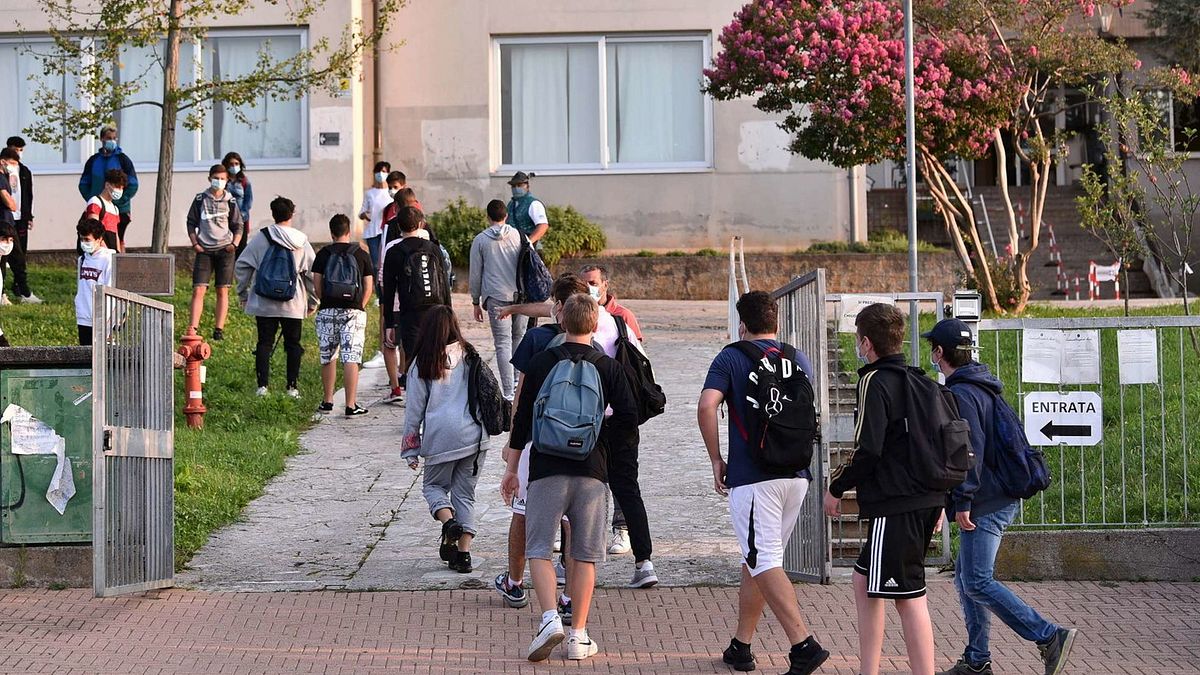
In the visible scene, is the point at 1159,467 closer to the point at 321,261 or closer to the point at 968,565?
the point at 968,565

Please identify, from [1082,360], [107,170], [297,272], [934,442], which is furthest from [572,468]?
[107,170]

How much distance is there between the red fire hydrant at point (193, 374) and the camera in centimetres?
1228

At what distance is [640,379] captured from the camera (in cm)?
803

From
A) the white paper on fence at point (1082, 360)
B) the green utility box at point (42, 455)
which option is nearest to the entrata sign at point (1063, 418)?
the white paper on fence at point (1082, 360)

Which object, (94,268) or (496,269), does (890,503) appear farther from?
(94,268)

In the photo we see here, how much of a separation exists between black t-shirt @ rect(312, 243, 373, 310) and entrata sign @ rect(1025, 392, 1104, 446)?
21.2 feet

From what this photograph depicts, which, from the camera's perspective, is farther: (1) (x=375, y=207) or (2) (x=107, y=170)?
(2) (x=107, y=170)

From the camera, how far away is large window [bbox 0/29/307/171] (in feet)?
74.1

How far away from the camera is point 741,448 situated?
6.91m

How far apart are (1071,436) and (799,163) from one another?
48.9ft

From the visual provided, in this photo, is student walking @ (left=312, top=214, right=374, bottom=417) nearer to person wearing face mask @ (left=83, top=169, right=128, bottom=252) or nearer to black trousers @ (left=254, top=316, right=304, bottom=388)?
black trousers @ (left=254, top=316, right=304, bottom=388)

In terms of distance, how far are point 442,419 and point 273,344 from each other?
5.49 meters

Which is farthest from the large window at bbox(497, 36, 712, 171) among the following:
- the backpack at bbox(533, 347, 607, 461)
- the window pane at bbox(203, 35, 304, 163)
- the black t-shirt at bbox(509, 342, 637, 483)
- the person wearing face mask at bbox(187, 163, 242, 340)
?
the backpack at bbox(533, 347, 607, 461)

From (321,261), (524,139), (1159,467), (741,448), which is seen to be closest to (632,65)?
(524,139)
